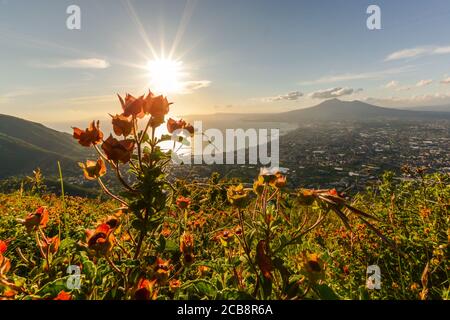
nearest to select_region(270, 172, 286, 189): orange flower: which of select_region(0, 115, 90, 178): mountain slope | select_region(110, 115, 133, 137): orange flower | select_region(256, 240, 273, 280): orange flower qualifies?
select_region(256, 240, 273, 280): orange flower

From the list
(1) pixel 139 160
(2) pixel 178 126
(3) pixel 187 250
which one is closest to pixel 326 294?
(3) pixel 187 250

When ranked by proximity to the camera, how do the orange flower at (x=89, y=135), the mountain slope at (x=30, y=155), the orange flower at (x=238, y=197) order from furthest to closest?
the mountain slope at (x=30, y=155) → the orange flower at (x=89, y=135) → the orange flower at (x=238, y=197)

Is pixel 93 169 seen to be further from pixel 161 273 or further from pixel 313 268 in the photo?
pixel 313 268

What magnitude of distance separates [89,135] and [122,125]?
287 mm

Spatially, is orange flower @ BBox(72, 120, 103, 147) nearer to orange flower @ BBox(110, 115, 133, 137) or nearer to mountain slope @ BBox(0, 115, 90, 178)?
orange flower @ BBox(110, 115, 133, 137)

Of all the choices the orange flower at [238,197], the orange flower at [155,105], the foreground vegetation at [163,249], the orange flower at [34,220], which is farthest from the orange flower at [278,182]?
the orange flower at [34,220]

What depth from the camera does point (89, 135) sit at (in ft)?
5.74

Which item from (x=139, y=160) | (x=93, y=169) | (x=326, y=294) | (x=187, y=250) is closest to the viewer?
(x=326, y=294)

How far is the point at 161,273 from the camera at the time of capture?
1.61m

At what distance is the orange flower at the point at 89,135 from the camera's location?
1.74 m

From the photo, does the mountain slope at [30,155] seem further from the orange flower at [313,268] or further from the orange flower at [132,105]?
the orange flower at [313,268]

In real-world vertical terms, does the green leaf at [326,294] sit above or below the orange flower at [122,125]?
below

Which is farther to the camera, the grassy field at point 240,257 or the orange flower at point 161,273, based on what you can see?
the orange flower at point 161,273

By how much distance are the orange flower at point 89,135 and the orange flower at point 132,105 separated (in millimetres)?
282
